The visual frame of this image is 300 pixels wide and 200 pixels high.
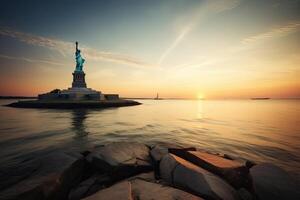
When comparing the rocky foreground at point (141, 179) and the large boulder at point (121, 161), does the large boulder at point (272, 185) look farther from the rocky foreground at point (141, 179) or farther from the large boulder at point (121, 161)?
the large boulder at point (121, 161)

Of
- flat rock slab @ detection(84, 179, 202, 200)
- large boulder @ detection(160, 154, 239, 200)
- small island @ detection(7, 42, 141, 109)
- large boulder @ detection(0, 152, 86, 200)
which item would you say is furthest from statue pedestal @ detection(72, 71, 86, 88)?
flat rock slab @ detection(84, 179, 202, 200)

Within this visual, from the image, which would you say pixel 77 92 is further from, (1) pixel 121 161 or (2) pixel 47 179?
(2) pixel 47 179

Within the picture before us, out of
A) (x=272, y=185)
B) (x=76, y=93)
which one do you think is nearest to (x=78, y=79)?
(x=76, y=93)

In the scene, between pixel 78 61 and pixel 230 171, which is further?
pixel 78 61

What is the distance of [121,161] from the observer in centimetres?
434

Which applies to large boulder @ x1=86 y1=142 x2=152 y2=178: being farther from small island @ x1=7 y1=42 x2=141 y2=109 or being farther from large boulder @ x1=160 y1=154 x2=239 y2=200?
small island @ x1=7 y1=42 x2=141 y2=109

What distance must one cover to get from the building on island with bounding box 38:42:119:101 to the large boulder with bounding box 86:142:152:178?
145 feet

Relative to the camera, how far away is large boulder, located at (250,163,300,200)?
11.4 feet

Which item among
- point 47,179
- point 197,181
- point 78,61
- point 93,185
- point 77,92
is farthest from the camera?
point 78,61

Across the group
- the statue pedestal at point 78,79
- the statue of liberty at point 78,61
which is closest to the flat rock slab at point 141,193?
the statue pedestal at point 78,79

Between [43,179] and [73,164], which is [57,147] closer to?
[73,164]

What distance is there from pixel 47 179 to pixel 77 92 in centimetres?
4630

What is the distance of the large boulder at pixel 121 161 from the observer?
411cm

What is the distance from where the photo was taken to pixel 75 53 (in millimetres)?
48469
